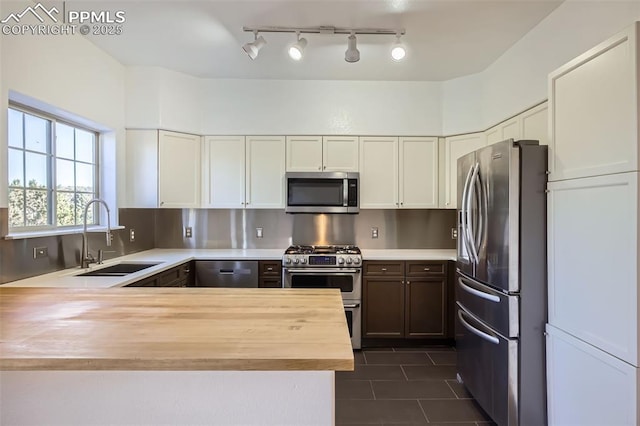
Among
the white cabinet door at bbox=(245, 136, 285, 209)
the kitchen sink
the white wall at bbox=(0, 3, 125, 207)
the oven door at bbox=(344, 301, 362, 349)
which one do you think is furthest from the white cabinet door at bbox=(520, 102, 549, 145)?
the white wall at bbox=(0, 3, 125, 207)

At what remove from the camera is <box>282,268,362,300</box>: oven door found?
3.21 m

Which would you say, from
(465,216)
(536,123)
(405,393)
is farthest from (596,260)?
(405,393)

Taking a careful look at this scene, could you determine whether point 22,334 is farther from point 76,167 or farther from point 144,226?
point 144,226

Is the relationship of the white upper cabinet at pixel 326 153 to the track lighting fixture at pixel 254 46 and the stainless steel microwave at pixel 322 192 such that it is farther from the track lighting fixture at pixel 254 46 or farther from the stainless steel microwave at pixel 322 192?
the track lighting fixture at pixel 254 46

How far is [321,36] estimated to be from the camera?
8.56ft

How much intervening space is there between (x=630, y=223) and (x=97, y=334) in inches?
77.6

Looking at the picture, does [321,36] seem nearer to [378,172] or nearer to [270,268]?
[378,172]

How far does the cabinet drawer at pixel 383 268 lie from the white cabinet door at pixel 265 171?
1129mm

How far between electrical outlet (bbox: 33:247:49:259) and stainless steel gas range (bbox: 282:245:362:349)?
70.9 inches

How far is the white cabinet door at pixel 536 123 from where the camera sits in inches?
91.2

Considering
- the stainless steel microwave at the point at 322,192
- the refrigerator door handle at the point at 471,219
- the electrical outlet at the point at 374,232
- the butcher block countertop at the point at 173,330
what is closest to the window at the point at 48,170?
the butcher block countertop at the point at 173,330

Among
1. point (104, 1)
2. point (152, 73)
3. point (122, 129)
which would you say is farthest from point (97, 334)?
point (152, 73)

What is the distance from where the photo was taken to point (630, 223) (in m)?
1.30

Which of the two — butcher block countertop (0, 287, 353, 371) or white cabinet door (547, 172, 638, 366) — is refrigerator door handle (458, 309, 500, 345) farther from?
butcher block countertop (0, 287, 353, 371)
